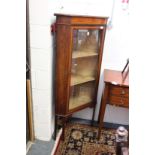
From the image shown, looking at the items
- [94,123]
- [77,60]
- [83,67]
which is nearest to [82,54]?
[77,60]

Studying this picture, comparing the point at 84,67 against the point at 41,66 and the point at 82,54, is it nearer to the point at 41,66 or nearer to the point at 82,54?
the point at 82,54

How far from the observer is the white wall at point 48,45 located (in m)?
1.67

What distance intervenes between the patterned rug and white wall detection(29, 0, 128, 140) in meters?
0.25

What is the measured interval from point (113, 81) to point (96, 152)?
2.72ft

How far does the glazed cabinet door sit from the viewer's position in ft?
6.34

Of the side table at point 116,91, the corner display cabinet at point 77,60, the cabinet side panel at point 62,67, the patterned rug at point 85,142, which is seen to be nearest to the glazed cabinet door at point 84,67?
the corner display cabinet at point 77,60

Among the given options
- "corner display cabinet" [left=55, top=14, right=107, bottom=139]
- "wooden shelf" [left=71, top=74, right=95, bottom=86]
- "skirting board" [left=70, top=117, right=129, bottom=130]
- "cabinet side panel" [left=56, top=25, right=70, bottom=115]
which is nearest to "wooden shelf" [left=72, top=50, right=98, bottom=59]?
"corner display cabinet" [left=55, top=14, right=107, bottom=139]

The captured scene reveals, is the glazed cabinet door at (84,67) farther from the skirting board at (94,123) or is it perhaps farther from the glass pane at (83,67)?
the skirting board at (94,123)
